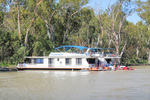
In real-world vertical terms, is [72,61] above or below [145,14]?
below

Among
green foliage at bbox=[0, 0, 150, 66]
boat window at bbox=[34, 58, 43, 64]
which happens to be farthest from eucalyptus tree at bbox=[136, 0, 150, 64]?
boat window at bbox=[34, 58, 43, 64]

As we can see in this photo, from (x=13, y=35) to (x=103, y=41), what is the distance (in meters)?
26.3

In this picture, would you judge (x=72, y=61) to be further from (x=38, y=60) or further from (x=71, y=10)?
(x=71, y=10)

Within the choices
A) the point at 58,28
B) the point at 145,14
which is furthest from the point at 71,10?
the point at 145,14

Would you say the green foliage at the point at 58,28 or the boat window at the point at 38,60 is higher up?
the green foliage at the point at 58,28

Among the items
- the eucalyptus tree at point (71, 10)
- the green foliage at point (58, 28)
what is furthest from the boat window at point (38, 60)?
the eucalyptus tree at point (71, 10)

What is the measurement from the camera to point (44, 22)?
207ft

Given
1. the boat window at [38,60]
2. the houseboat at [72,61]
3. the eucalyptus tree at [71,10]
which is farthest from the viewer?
the eucalyptus tree at [71,10]

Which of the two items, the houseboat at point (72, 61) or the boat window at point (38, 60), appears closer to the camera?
the houseboat at point (72, 61)

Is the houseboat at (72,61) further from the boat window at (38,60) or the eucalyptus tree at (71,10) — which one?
the eucalyptus tree at (71,10)

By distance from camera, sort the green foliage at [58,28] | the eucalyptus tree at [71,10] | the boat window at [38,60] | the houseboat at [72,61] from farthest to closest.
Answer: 1. the eucalyptus tree at [71,10]
2. the green foliage at [58,28]
3. the boat window at [38,60]
4. the houseboat at [72,61]

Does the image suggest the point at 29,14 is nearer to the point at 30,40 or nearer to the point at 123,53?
the point at 30,40

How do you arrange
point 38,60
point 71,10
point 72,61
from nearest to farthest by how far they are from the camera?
point 72,61 → point 38,60 → point 71,10

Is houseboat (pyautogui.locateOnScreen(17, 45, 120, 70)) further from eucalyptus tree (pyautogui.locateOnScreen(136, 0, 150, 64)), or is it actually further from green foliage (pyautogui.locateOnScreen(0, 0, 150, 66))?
eucalyptus tree (pyautogui.locateOnScreen(136, 0, 150, 64))
